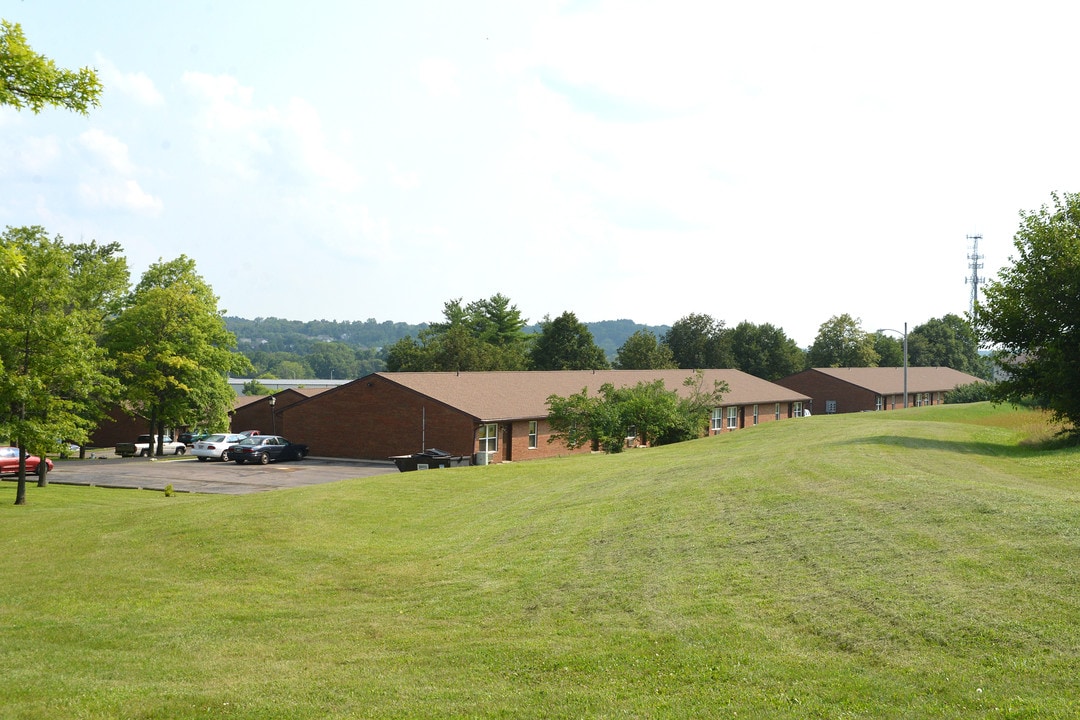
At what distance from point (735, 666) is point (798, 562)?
12.2 ft

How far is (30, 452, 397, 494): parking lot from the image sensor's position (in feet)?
123

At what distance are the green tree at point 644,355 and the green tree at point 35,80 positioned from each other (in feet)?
285

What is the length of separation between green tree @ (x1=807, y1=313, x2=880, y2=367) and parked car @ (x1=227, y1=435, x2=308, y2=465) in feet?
294

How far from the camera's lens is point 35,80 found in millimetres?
13961

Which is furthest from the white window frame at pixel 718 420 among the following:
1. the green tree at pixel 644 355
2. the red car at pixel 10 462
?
the red car at pixel 10 462

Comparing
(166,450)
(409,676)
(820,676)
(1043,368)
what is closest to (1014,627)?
(820,676)

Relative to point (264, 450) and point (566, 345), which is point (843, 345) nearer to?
point (566, 345)

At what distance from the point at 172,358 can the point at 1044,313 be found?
4822 centimetres

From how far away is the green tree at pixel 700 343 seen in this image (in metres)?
110

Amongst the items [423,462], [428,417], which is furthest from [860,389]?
[423,462]

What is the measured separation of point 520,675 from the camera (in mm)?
9148

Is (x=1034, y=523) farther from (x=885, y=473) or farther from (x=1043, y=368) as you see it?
(x=1043, y=368)

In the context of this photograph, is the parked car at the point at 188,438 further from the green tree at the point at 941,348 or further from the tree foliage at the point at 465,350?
the green tree at the point at 941,348

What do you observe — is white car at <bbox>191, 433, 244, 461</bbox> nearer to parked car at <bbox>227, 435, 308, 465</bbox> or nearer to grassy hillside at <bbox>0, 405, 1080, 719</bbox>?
parked car at <bbox>227, 435, 308, 465</bbox>
